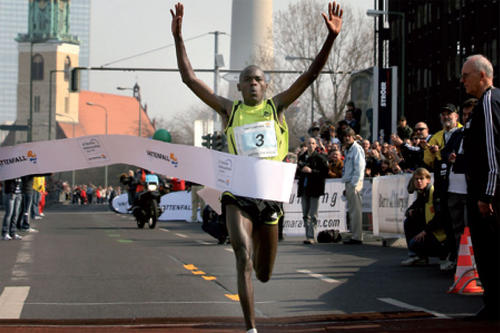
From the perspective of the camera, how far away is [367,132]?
987 inches

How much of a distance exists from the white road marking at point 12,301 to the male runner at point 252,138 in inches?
94.6

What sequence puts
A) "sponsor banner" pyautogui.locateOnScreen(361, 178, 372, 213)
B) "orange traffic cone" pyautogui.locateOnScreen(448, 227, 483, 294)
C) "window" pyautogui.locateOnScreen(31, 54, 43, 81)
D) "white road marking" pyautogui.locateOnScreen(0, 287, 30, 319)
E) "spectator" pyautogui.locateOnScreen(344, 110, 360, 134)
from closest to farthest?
"white road marking" pyautogui.locateOnScreen(0, 287, 30, 319), "orange traffic cone" pyautogui.locateOnScreen(448, 227, 483, 294), "sponsor banner" pyautogui.locateOnScreen(361, 178, 372, 213), "spectator" pyautogui.locateOnScreen(344, 110, 360, 134), "window" pyautogui.locateOnScreen(31, 54, 43, 81)

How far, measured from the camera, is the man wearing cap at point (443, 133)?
12.0 metres

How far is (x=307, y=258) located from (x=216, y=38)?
28.1 meters

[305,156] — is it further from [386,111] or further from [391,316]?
[391,316]

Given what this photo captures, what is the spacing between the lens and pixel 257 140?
702 cm

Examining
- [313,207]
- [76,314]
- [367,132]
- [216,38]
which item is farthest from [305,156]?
[216,38]

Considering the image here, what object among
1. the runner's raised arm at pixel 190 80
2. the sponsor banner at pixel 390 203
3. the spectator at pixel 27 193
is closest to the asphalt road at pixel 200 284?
the sponsor banner at pixel 390 203

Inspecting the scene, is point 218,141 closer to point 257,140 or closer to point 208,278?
point 208,278

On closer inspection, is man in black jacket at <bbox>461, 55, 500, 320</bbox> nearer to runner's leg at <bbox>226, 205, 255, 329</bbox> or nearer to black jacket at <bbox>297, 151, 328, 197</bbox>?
runner's leg at <bbox>226, 205, 255, 329</bbox>

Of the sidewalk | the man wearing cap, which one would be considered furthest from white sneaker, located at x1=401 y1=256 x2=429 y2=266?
the sidewalk

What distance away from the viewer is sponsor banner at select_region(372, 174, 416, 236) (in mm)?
16562

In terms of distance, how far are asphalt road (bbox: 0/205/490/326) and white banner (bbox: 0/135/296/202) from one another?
1401mm

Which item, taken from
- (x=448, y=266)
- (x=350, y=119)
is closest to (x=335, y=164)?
(x=350, y=119)
